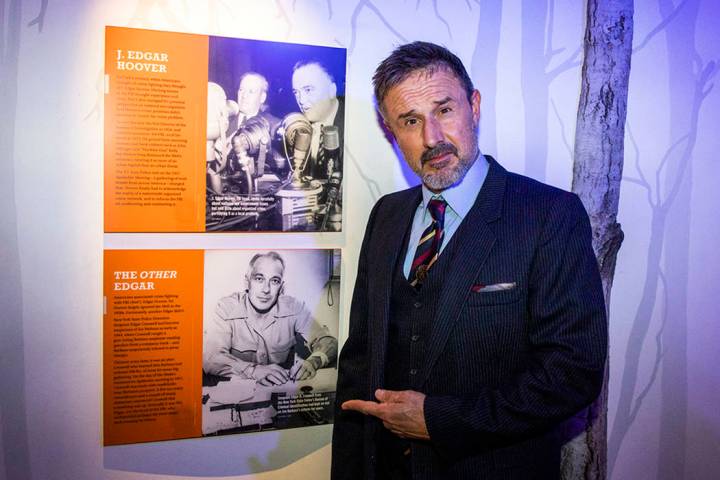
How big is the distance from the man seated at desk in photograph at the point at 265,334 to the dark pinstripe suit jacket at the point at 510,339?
0.45m

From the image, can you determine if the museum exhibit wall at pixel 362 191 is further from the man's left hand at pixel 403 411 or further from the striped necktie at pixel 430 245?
the man's left hand at pixel 403 411

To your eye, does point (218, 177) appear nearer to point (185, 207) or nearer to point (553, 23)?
point (185, 207)

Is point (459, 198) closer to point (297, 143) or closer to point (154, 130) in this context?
point (297, 143)

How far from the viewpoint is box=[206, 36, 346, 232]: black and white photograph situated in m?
1.70

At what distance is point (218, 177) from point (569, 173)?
4.45 feet

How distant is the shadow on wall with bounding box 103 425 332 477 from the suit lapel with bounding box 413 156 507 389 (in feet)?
2.44

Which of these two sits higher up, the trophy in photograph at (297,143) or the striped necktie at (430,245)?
the trophy in photograph at (297,143)

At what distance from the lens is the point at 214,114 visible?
1.69 m

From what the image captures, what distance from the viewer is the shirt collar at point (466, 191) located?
1.44m

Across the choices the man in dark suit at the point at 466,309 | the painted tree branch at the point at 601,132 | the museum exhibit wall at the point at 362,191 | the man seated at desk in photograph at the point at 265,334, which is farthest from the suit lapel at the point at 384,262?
the painted tree branch at the point at 601,132

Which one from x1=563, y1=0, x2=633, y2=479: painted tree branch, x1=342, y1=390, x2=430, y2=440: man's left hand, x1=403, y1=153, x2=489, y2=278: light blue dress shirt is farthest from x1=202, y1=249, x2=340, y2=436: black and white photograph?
x1=563, y1=0, x2=633, y2=479: painted tree branch

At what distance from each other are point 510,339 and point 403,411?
1.05 ft

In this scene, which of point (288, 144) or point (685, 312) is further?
point (685, 312)

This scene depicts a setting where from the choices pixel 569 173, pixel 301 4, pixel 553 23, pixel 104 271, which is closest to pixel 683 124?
pixel 569 173
